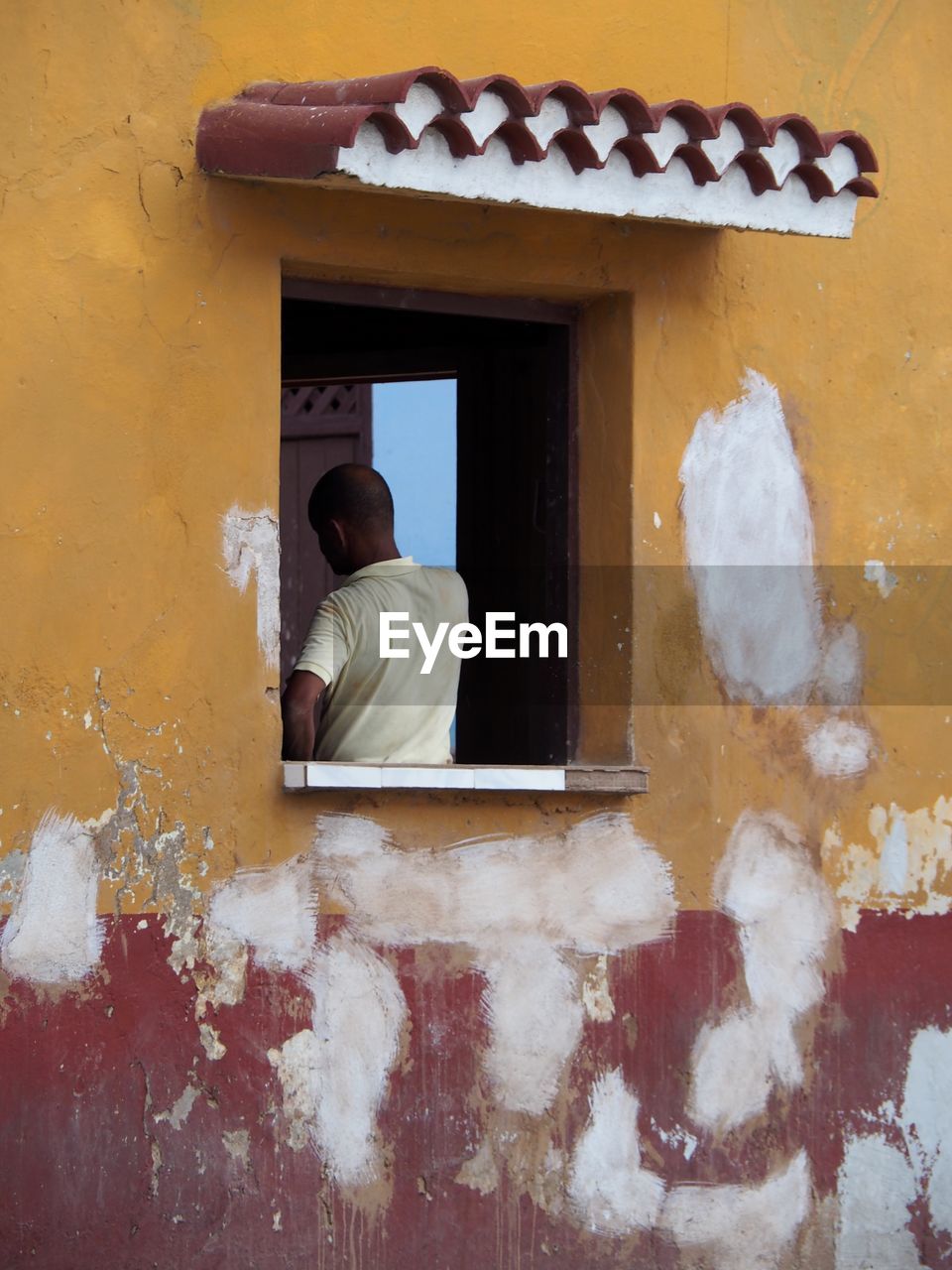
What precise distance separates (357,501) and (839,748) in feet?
4.92

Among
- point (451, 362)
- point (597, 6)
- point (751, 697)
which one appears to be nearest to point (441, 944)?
point (751, 697)

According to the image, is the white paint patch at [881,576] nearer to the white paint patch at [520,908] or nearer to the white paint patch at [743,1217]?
the white paint patch at [520,908]

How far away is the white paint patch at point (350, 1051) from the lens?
466cm

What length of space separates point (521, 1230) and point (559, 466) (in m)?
2.02

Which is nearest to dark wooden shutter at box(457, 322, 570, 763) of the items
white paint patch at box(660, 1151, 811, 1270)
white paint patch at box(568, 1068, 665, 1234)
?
white paint patch at box(568, 1068, 665, 1234)

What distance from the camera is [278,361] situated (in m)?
4.75

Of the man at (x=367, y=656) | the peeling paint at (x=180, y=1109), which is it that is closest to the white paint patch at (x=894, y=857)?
the man at (x=367, y=656)

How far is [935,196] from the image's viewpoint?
5555 millimetres

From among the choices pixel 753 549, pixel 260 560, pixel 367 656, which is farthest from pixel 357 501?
pixel 753 549

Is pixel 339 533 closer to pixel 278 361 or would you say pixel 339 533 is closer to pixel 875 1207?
pixel 278 361

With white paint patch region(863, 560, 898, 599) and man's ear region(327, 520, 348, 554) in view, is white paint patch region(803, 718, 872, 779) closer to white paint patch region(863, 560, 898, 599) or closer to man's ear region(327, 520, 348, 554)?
white paint patch region(863, 560, 898, 599)

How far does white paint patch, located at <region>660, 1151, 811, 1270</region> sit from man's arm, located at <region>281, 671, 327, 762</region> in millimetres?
1524

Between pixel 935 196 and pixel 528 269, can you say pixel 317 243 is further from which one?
pixel 935 196

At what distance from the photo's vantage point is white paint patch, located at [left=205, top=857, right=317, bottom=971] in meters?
4.58
